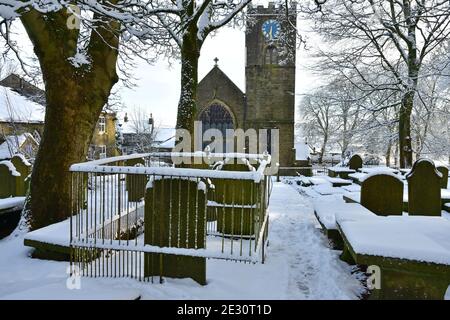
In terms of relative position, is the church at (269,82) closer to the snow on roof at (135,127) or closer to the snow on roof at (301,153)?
the snow on roof at (301,153)

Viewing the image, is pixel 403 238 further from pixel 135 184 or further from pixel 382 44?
pixel 382 44

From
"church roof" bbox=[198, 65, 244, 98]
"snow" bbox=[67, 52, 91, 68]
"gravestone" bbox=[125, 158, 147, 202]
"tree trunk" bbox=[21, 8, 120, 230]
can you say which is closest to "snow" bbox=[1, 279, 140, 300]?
"tree trunk" bbox=[21, 8, 120, 230]

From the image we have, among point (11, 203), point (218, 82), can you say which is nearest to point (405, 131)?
point (11, 203)

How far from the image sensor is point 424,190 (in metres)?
7.86

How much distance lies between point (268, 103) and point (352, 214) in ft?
80.9

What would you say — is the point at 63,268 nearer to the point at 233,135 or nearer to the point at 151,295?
the point at 151,295

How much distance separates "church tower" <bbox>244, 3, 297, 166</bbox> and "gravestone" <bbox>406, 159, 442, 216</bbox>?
20.9 m

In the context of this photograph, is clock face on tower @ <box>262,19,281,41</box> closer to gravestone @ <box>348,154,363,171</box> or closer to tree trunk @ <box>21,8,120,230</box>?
gravestone @ <box>348,154,363,171</box>

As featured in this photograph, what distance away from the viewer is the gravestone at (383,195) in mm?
6605

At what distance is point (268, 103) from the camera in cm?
2938

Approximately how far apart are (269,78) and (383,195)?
78.7ft

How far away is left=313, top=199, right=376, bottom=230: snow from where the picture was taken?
17.5ft

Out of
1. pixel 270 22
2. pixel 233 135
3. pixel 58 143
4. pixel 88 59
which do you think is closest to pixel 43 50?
pixel 88 59

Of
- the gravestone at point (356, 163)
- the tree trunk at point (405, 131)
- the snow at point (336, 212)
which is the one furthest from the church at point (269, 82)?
the snow at point (336, 212)
